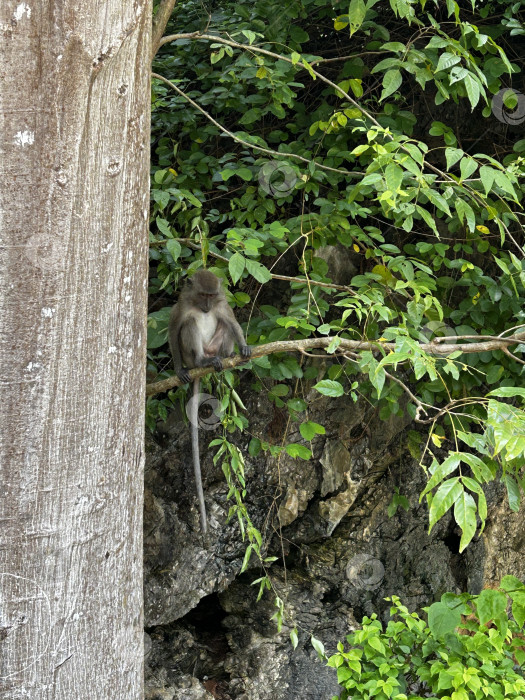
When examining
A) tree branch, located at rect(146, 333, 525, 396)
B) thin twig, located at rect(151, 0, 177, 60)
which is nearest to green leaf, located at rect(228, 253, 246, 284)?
tree branch, located at rect(146, 333, 525, 396)

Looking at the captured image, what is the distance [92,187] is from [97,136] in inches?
4.0

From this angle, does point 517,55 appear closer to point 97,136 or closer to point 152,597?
point 97,136

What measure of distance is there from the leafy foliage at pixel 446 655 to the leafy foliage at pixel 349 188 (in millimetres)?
590

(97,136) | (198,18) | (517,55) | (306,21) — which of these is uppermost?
(198,18)

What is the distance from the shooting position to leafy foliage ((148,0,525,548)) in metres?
2.47

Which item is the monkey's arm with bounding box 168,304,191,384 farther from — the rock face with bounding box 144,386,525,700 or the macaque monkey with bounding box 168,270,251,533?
the rock face with bounding box 144,386,525,700

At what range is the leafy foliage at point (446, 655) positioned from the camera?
270 cm

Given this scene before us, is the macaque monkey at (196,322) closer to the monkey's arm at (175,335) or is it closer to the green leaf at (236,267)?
the monkey's arm at (175,335)

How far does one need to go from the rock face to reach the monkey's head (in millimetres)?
691

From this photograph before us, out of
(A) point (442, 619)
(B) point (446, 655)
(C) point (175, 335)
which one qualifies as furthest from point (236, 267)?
(B) point (446, 655)

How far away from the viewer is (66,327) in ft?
4.48

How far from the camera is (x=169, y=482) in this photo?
13.0ft

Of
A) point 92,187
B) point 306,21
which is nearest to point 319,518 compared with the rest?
point 306,21

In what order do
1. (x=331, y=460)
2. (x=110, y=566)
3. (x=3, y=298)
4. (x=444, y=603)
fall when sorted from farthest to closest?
1. (x=331, y=460)
2. (x=444, y=603)
3. (x=110, y=566)
4. (x=3, y=298)
